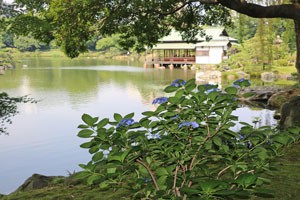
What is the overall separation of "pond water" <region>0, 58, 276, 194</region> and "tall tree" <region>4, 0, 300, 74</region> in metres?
2.98

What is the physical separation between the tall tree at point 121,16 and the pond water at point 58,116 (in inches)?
117

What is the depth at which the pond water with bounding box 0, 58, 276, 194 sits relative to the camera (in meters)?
7.93

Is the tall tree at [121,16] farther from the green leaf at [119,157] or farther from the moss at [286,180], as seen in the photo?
the green leaf at [119,157]

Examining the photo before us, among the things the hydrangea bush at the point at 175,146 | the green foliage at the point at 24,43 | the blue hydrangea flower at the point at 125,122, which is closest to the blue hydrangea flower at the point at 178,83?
the hydrangea bush at the point at 175,146

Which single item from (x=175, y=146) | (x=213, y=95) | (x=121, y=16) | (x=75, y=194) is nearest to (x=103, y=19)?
(x=121, y=16)

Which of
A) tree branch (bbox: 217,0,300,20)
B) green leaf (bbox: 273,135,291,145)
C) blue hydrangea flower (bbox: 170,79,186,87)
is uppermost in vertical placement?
tree branch (bbox: 217,0,300,20)

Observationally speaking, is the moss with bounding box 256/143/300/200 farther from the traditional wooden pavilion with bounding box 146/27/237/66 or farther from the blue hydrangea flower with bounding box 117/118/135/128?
the traditional wooden pavilion with bounding box 146/27/237/66

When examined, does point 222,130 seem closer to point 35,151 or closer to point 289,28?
point 35,151

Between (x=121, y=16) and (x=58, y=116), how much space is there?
8303mm

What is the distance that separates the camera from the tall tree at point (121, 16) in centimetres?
425

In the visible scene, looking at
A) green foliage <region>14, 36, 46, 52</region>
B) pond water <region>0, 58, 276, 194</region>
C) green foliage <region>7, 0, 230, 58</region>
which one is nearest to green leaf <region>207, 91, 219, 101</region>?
green foliage <region>7, 0, 230, 58</region>

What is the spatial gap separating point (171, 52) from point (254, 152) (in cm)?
3653

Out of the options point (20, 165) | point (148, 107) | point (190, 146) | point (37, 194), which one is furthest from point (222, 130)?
point (148, 107)

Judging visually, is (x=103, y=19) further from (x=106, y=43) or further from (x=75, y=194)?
(x=106, y=43)
